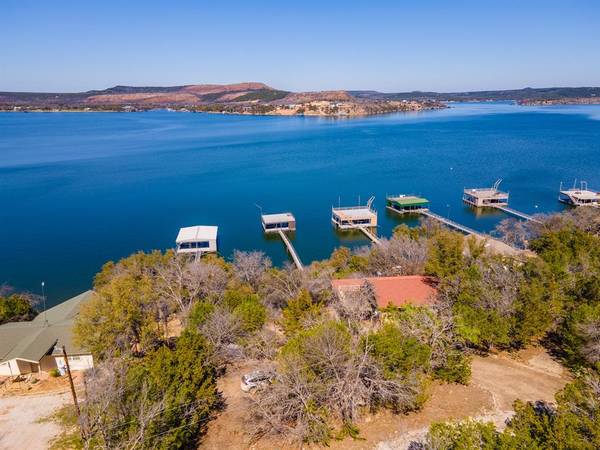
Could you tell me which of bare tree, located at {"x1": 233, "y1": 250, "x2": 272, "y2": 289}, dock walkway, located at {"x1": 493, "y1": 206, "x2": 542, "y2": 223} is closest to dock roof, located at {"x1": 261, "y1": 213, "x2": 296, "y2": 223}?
bare tree, located at {"x1": 233, "y1": 250, "x2": 272, "y2": 289}

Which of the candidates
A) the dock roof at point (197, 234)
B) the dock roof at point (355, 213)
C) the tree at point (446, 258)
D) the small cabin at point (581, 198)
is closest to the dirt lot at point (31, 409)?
the tree at point (446, 258)

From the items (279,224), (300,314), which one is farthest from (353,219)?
(300,314)

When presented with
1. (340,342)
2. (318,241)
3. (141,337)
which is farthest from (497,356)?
(318,241)

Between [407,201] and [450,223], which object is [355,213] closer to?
[407,201]

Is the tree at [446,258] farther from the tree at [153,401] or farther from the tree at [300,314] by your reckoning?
the tree at [153,401]

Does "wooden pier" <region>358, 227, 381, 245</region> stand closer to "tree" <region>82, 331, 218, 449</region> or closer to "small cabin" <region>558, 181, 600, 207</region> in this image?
"small cabin" <region>558, 181, 600, 207</region>

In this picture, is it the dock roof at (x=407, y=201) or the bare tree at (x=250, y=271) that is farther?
the dock roof at (x=407, y=201)
